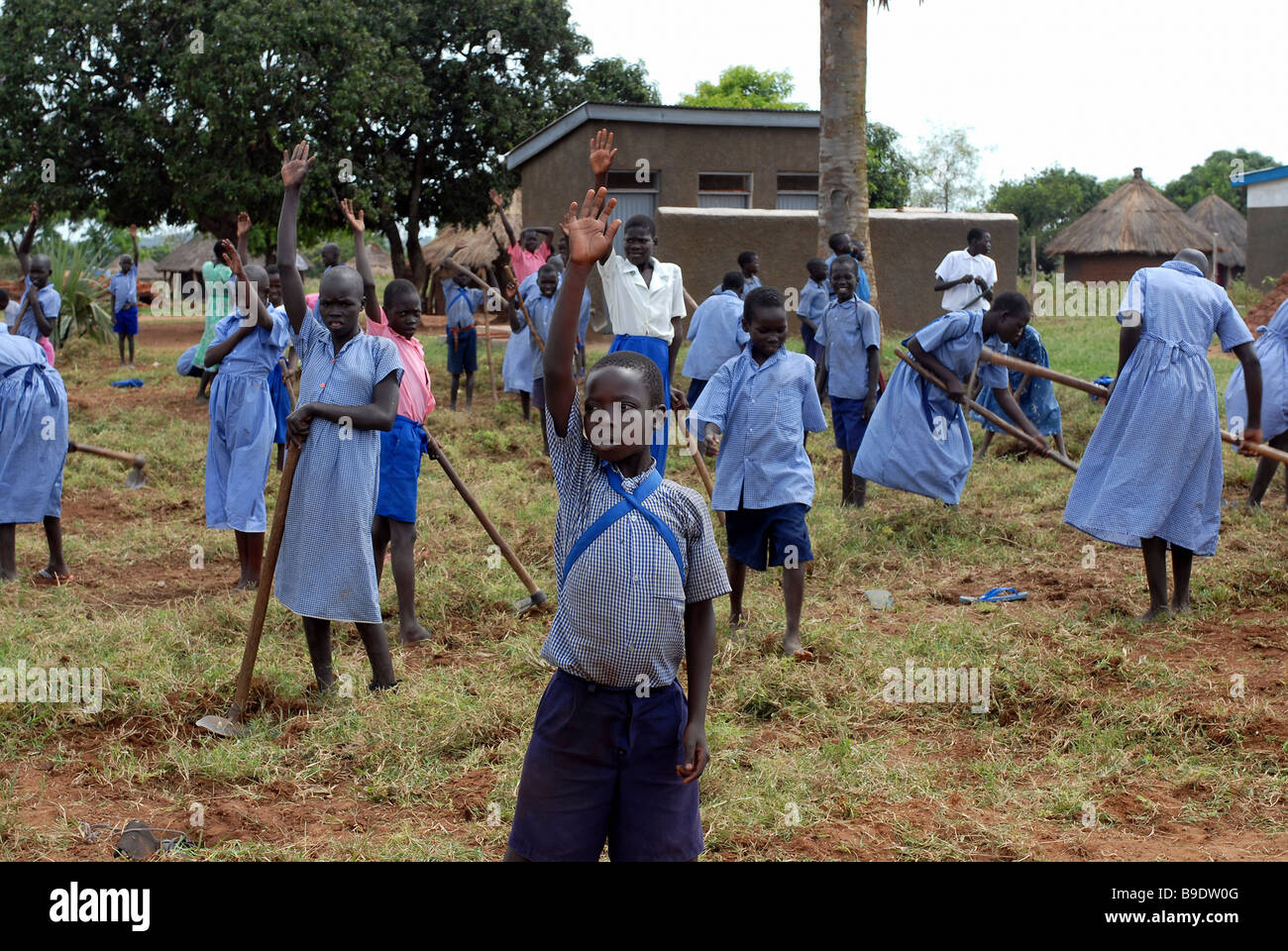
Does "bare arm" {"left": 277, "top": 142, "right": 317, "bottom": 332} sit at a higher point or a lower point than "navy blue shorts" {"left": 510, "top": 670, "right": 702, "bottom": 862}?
higher

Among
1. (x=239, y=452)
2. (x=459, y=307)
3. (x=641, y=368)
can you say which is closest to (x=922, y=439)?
(x=239, y=452)

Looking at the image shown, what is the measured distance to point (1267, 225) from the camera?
21.7 m

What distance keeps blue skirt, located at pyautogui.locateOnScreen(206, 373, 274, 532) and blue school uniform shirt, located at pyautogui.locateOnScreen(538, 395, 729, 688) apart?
387 centimetres

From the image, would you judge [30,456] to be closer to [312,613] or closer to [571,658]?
[312,613]

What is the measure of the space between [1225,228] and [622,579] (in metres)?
34.7

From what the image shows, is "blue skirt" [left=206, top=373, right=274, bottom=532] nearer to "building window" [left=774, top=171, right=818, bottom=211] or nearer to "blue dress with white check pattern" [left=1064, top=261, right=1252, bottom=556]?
"blue dress with white check pattern" [left=1064, top=261, right=1252, bottom=556]

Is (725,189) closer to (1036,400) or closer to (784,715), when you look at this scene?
(1036,400)

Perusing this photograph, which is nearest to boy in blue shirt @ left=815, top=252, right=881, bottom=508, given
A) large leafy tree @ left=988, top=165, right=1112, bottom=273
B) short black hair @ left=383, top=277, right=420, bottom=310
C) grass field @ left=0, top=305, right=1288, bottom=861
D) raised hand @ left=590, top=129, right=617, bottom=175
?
grass field @ left=0, top=305, right=1288, bottom=861

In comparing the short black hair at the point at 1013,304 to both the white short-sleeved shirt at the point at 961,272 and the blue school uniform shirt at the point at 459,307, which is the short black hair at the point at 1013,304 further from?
Answer: the blue school uniform shirt at the point at 459,307

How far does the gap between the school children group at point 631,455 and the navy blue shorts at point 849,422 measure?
2 centimetres

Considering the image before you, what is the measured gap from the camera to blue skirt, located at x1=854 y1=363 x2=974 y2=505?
6.93 m

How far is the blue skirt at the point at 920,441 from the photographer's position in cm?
693

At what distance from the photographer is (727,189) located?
59.6ft
